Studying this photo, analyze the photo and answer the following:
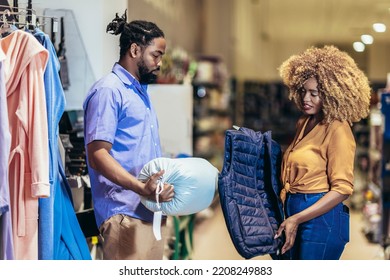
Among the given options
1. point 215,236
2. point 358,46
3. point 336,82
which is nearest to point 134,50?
point 336,82

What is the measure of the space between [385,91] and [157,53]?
3183mm

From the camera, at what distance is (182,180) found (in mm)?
2988

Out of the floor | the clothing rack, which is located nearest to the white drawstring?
the clothing rack

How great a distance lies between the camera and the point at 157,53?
317cm

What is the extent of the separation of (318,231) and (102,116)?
94 cm

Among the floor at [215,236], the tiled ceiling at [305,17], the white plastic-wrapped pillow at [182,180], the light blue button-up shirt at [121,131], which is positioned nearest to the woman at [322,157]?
the white plastic-wrapped pillow at [182,180]

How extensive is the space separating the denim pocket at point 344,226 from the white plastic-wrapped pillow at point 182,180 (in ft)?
1.71

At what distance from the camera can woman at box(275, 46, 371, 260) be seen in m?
2.96

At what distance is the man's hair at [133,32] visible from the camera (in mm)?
3160

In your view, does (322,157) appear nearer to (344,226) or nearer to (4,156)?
(344,226)

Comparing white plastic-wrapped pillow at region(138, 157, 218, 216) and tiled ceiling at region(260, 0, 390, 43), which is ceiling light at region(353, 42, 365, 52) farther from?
tiled ceiling at region(260, 0, 390, 43)

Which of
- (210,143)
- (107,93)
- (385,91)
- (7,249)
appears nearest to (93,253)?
(7,249)

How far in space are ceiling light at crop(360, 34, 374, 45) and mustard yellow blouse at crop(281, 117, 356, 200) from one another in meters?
1.27
